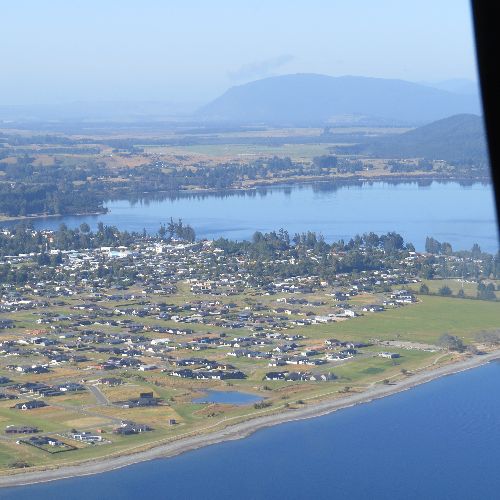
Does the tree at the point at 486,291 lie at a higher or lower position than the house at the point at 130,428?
lower

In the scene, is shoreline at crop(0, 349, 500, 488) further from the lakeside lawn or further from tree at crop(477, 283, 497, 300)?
tree at crop(477, 283, 497, 300)

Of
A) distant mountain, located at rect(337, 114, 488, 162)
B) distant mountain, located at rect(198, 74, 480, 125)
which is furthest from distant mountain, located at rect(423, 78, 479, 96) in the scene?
distant mountain, located at rect(337, 114, 488, 162)

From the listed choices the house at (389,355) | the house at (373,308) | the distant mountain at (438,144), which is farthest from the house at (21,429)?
the distant mountain at (438,144)

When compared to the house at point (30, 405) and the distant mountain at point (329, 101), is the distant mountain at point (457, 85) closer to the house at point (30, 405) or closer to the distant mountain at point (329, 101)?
the distant mountain at point (329, 101)

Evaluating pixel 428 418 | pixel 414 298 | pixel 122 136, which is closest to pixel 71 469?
pixel 428 418

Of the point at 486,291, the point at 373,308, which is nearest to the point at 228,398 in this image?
the point at 373,308

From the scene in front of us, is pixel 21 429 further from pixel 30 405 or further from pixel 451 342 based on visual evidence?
pixel 451 342

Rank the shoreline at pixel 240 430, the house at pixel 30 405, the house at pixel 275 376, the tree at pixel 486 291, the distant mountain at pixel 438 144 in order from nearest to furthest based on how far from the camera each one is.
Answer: the shoreline at pixel 240 430 → the house at pixel 30 405 → the house at pixel 275 376 → the tree at pixel 486 291 → the distant mountain at pixel 438 144
